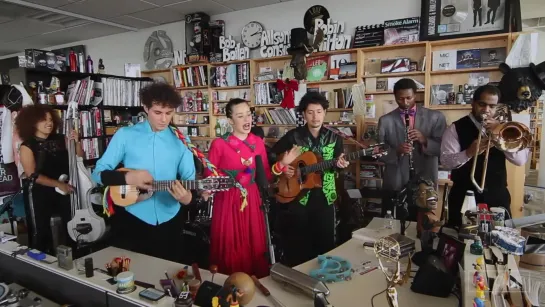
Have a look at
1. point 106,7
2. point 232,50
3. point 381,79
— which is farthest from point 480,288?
point 106,7

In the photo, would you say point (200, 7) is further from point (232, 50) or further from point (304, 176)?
point (304, 176)

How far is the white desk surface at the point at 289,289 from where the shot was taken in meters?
1.30

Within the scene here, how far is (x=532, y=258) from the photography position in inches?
56.4

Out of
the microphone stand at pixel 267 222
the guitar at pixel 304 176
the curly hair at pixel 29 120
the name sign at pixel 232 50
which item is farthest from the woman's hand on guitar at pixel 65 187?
the name sign at pixel 232 50

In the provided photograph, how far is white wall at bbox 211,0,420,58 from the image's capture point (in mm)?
3893

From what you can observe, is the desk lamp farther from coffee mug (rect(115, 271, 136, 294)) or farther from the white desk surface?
coffee mug (rect(115, 271, 136, 294))

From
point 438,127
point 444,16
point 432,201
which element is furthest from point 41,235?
point 444,16

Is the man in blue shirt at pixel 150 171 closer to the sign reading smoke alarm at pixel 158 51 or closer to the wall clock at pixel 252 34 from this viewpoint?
the wall clock at pixel 252 34

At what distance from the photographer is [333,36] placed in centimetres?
418

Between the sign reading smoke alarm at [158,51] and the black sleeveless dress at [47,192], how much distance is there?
2727 mm

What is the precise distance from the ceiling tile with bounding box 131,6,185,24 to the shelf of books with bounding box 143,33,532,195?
741 mm

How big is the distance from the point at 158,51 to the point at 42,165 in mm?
3210

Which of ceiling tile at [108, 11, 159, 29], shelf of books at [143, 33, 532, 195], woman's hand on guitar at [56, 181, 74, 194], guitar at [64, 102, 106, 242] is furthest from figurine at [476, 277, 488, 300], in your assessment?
ceiling tile at [108, 11, 159, 29]

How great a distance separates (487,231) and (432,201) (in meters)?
0.41
